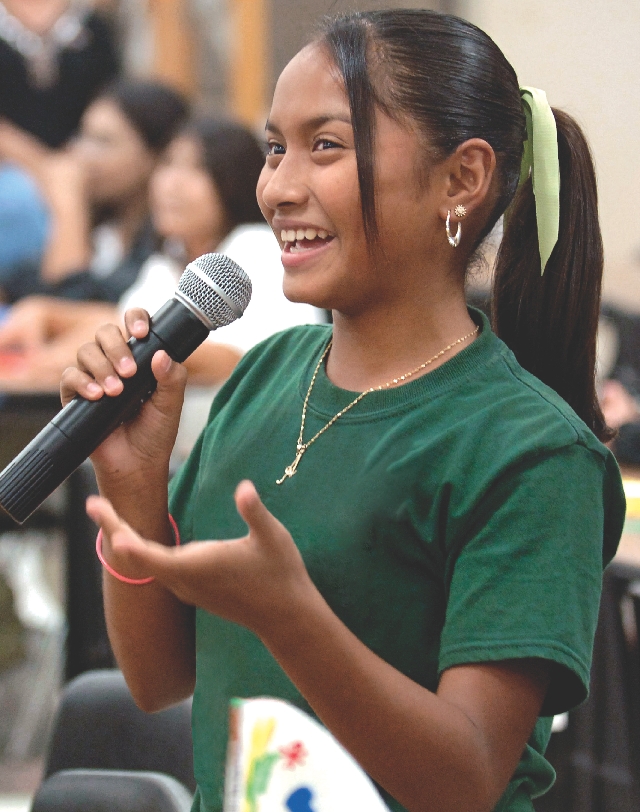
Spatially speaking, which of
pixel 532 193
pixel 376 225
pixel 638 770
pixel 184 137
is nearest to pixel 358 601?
pixel 376 225

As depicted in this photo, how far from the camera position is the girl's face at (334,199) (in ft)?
3.05

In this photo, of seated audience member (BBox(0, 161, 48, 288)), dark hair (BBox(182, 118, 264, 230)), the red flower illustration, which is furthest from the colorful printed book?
seated audience member (BBox(0, 161, 48, 288))

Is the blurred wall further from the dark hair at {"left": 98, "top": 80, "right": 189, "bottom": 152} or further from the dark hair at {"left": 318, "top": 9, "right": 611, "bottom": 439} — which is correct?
the dark hair at {"left": 318, "top": 9, "right": 611, "bottom": 439}

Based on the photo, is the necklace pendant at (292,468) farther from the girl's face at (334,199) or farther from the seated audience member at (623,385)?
the seated audience member at (623,385)

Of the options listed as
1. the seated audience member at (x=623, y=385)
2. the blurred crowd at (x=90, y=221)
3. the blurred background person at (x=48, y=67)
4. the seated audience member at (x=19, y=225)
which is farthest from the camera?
the blurred background person at (x=48, y=67)

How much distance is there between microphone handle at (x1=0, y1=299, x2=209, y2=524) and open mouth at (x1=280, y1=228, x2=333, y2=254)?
0.11m

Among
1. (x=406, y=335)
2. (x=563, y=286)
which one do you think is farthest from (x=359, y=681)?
(x=563, y=286)

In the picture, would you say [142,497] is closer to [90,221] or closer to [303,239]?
[303,239]

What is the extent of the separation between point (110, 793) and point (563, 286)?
2.25 feet

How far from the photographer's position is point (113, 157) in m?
4.04

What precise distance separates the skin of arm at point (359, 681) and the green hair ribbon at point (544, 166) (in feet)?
1.26

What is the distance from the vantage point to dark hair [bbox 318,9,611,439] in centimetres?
93

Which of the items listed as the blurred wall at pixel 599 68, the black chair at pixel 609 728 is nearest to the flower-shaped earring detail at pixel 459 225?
the black chair at pixel 609 728

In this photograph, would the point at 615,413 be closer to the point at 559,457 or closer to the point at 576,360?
the point at 576,360
